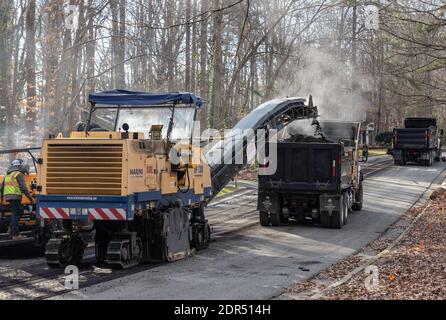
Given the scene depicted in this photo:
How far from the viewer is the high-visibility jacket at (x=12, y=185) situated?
46.8 feet

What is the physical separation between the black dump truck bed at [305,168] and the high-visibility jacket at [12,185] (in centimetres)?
684

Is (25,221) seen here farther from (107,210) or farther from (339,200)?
(339,200)

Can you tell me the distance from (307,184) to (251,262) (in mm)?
5548

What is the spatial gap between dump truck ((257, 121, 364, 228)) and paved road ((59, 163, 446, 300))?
414 millimetres

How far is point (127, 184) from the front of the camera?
38.0 feet

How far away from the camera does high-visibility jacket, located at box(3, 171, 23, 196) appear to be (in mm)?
14258

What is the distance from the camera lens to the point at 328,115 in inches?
1283

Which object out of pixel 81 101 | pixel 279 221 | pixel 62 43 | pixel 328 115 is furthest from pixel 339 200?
pixel 81 101

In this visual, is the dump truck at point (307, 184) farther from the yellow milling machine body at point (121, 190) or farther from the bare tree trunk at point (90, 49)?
the bare tree trunk at point (90, 49)

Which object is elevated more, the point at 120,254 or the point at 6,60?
the point at 6,60

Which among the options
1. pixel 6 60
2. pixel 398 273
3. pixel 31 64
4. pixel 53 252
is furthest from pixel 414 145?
pixel 53 252

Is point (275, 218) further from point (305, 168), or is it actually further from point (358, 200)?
point (358, 200)

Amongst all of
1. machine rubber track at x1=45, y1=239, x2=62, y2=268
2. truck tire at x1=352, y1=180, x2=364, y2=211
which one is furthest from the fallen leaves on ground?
truck tire at x1=352, y1=180, x2=364, y2=211

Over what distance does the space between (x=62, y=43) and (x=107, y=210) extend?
66.2ft
